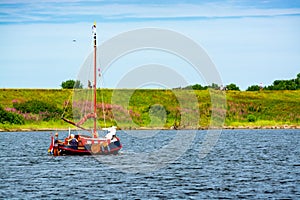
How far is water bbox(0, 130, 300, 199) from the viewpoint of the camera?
139ft

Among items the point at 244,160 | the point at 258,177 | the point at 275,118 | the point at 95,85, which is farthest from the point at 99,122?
the point at 258,177

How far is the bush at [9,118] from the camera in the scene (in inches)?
4832

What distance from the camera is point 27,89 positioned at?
150375 millimetres

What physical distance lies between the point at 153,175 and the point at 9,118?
76.2 meters

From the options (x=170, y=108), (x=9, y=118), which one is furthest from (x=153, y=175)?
(x=170, y=108)

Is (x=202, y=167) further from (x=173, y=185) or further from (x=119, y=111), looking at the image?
(x=119, y=111)

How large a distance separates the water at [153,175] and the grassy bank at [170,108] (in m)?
54.1

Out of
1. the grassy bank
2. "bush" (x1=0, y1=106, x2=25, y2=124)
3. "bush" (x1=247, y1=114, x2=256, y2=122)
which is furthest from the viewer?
"bush" (x1=247, y1=114, x2=256, y2=122)

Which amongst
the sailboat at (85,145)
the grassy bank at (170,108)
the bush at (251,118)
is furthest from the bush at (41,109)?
the sailboat at (85,145)

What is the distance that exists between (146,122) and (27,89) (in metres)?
33.5

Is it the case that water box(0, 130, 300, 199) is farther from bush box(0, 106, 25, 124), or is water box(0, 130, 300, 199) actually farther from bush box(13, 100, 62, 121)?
bush box(13, 100, 62, 121)

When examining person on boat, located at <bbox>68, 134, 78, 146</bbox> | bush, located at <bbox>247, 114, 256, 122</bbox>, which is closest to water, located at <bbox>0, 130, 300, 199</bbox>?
person on boat, located at <bbox>68, 134, 78, 146</bbox>

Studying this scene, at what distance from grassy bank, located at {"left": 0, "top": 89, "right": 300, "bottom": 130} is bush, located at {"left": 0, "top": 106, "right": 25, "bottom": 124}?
1.12 metres

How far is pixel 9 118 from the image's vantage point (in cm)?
12350
